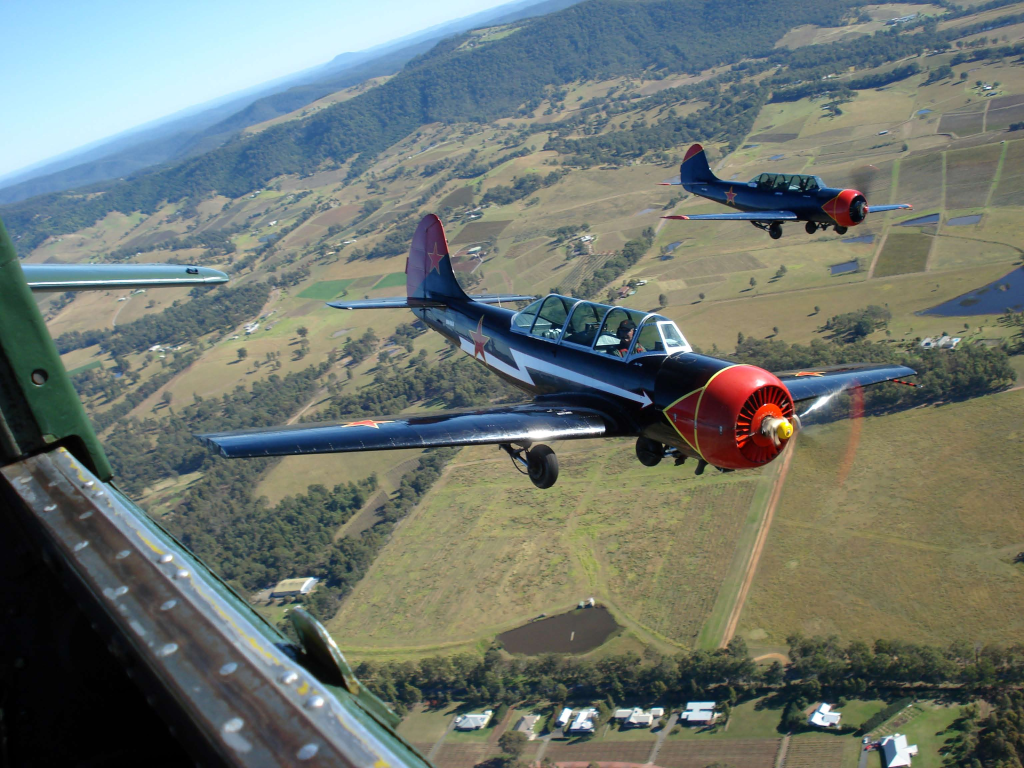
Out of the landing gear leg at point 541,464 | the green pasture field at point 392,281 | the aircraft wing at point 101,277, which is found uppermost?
the aircraft wing at point 101,277

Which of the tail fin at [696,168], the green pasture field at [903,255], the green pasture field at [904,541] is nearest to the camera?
the green pasture field at [904,541]

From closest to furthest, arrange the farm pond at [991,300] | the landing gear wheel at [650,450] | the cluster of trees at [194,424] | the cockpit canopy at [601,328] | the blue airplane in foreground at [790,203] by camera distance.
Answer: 1. the cockpit canopy at [601,328]
2. the landing gear wheel at [650,450]
3. the blue airplane in foreground at [790,203]
4. the farm pond at [991,300]
5. the cluster of trees at [194,424]

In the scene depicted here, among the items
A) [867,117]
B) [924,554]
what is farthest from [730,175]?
[924,554]

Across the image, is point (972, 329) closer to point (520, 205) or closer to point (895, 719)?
point (895, 719)

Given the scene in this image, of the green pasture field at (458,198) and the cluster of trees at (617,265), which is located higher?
the green pasture field at (458,198)

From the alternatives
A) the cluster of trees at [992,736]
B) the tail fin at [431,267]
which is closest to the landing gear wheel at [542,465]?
the tail fin at [431,267]

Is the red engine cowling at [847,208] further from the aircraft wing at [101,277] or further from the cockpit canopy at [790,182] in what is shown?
the aircraft wing at [101,277]

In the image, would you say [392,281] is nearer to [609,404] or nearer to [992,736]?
[609,404]
